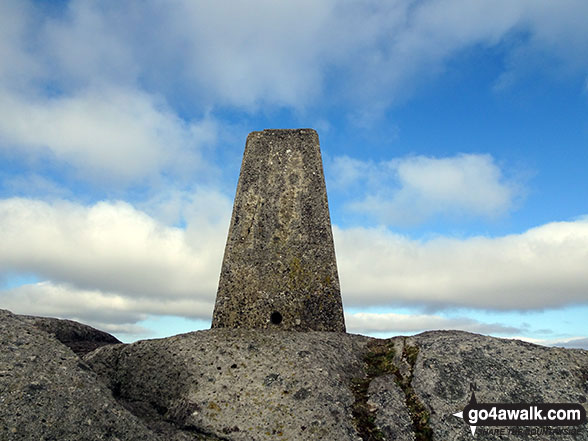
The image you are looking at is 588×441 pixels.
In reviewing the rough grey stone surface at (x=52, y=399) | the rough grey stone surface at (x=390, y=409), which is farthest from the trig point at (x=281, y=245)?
the rough grey stone surface at (x=52, y=399)

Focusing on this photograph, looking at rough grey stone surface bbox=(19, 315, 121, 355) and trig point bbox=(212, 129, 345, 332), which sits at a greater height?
trig point bbox=(212, 129, 345, 332)

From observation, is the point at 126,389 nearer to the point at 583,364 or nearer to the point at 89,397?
the point at 89,397

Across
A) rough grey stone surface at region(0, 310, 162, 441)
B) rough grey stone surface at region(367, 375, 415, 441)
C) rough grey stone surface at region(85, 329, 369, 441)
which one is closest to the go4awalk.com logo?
rough grey stone surface at region(367, 375, 415, 441)

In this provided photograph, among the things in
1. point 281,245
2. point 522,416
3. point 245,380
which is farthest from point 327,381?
point 281,245

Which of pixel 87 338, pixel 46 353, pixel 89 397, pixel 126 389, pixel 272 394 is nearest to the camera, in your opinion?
pixel 89 397

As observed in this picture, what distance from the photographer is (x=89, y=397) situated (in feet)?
16.6

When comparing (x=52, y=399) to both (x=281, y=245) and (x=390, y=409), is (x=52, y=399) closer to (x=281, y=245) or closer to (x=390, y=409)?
(x=390, y=409)

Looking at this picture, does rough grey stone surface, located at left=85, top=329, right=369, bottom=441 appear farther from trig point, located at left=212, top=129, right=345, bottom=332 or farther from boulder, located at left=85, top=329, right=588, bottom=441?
trig point, located at left=212, top=129, right=345, bottom=332

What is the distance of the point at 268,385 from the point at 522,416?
3.18m

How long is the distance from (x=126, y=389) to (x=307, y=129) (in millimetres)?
5583

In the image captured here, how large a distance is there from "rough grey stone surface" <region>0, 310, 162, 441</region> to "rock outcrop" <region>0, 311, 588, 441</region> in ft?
0.04

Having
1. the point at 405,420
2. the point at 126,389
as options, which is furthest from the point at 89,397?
the point at 405,420

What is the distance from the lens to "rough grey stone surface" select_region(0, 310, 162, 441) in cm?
455

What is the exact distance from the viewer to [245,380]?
604 centimetres
